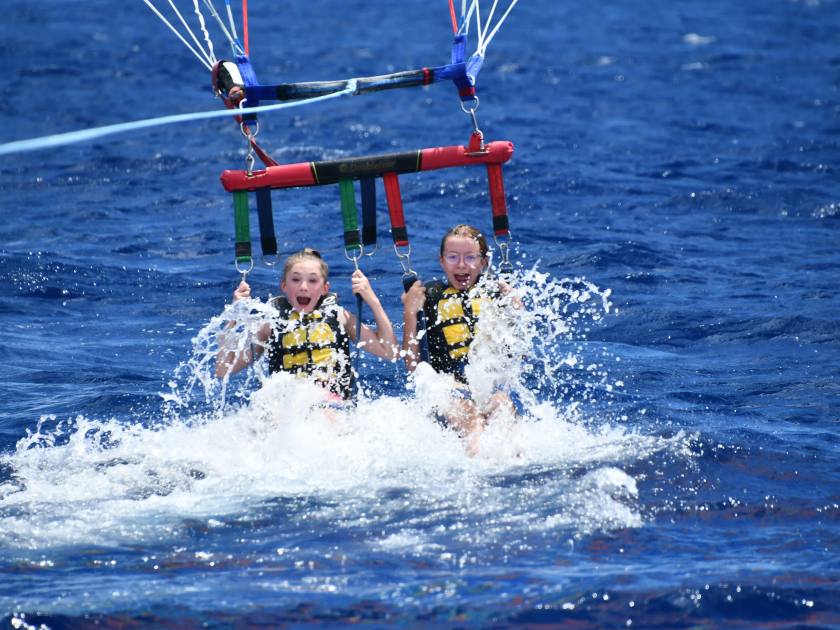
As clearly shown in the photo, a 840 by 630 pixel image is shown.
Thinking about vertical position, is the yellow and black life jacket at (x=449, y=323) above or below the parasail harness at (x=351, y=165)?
below

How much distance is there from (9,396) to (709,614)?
5131 millimetres

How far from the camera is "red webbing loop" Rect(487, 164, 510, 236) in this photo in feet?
23.5

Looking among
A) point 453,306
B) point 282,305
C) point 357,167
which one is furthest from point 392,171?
point 282,305

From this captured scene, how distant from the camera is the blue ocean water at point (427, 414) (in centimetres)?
525

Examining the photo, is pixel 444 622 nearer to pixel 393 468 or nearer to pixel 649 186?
pixel 393 468

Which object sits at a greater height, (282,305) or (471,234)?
(471,234)

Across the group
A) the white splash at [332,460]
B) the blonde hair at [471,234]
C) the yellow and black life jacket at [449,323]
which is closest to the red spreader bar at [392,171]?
the blonde hair at [471,234]

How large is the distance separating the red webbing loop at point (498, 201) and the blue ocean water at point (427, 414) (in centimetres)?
33

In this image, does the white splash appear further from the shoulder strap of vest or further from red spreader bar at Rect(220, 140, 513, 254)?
red spreader bar at Rect(220, 140, 513, 254)

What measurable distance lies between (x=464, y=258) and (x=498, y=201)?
0.46 metres

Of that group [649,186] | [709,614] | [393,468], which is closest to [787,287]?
[649,186]

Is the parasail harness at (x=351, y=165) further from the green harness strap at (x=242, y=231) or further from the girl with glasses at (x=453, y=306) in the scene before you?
the girl with glasses at (x=453, y=306)

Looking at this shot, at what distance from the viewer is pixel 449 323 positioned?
750 centimetres

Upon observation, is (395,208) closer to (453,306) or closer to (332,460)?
(453,306)
